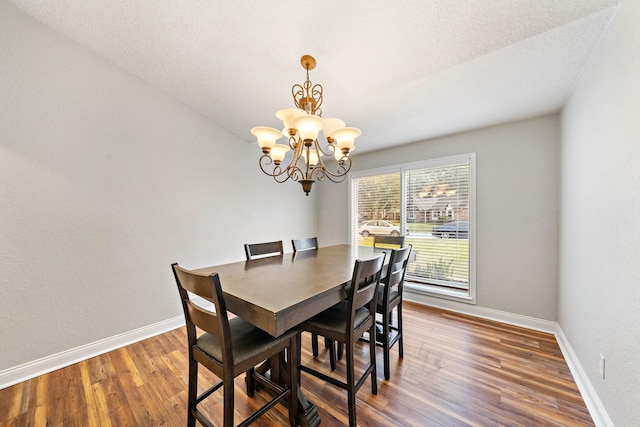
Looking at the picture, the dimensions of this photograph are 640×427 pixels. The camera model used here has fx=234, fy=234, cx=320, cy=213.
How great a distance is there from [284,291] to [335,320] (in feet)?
1.67

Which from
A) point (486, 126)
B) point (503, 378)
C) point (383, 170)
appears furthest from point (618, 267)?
point (383, 170)

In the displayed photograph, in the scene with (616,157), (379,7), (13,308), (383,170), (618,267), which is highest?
(379,7)

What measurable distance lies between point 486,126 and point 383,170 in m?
1.35

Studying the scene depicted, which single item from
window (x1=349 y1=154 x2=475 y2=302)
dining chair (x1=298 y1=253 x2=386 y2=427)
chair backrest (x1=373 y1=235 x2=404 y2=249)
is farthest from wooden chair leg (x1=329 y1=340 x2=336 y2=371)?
window (x1=349 y1=154 x2=475 y2=302)

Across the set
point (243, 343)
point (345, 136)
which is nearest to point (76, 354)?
point (243, 343)

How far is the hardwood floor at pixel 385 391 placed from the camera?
1449mm

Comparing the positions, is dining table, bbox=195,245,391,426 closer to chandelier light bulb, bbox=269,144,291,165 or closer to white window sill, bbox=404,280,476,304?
chandelier light bulb, bbox=269,144,291,165

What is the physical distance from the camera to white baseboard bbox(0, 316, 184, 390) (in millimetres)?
1791

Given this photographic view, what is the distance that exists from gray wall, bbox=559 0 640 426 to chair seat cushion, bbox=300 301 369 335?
1264 mm

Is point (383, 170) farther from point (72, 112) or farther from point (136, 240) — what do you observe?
point (72, 112)

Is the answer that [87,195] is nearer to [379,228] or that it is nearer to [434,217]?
[379,228]

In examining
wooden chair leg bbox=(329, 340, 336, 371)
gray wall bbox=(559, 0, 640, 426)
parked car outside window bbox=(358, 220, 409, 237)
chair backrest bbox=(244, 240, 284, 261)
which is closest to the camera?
gray wall bbox=(559, 0, 640, 426)

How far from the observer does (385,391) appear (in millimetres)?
1657

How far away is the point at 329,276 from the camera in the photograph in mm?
1494
